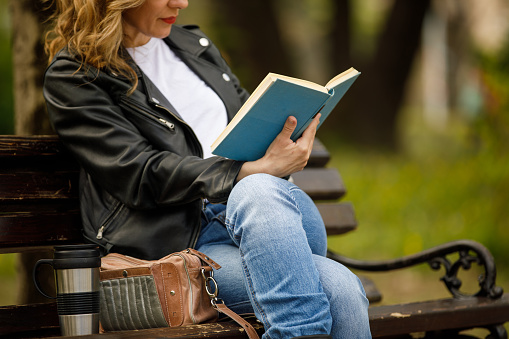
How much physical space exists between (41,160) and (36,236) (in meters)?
0.28

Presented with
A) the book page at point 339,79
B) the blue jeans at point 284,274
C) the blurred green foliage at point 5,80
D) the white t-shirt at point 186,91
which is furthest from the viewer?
the blurred green foliage at point 5,80

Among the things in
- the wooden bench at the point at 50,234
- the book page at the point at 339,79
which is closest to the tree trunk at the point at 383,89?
the wooden bench at the point at 50,234

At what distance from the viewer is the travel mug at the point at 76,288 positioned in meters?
1.96

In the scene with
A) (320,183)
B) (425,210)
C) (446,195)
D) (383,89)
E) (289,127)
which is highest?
(289,127)

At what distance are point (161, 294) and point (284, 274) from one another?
39cm

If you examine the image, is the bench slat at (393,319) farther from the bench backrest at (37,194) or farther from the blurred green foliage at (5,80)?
the blurred green foliage at (5,80)

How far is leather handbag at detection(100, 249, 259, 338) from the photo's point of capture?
2.08m

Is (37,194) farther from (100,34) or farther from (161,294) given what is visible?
(161,294)

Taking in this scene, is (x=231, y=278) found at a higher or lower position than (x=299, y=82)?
lower

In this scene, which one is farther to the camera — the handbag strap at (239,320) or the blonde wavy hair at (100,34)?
the blonde wavy hair at (100,34)

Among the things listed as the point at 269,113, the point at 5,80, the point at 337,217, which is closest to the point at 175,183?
the point at 269,113

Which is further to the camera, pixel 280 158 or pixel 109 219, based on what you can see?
pixel 109 219

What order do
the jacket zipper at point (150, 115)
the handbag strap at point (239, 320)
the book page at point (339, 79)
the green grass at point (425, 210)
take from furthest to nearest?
1. the green grass at point (425, 210)
2. the jacket zipper at point (150, 115)
3. the book page at point (339, 79)
4. the handbag strap at point (239, 320)

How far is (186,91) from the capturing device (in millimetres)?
2688
